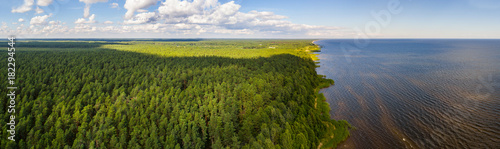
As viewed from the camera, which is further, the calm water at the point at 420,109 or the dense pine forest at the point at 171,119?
the calm water at the point at 420,109

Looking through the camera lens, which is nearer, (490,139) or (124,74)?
(490,139)

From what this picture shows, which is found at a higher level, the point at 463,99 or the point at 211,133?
the point at 463,99

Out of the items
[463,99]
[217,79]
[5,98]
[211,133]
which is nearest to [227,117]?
[211,133]

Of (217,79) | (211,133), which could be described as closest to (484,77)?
(217,79)

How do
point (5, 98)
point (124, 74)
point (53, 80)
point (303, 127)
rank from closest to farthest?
1. point (303, 127)
2. point (5, 98)
3. point (53, 80)
4. point (124, 74)

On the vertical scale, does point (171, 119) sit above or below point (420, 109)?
below

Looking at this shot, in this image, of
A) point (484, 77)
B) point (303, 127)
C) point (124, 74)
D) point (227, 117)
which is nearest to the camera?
point (303, 127)

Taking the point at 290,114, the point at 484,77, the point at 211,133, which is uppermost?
the point at 484,77

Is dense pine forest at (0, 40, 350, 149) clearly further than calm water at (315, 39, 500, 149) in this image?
No

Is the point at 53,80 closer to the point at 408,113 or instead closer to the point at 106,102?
the point at 106,102

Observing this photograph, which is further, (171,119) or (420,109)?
(420,109)
